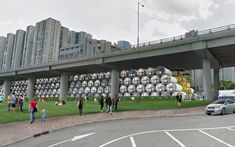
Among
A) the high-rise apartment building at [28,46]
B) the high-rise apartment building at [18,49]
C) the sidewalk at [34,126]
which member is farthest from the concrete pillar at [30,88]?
the sidewalk at [34,126]

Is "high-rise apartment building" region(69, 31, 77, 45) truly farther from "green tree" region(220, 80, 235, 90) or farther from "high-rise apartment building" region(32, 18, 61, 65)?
"green tree" region(220, 80, 235, 90)

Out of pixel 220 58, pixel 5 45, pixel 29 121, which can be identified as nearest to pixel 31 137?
pixel 29 121

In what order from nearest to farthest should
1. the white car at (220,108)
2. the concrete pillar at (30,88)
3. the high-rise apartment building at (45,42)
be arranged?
the white car at (220,108), the concrete pillar at (30,88), the high-rise apartment building at (45,42)

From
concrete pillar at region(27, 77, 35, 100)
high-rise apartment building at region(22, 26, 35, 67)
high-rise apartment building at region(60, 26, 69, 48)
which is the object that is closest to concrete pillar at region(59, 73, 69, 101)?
concrete pillar at region(27, 77, 35, 100)

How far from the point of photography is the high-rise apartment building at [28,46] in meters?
119

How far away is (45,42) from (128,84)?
6285cm

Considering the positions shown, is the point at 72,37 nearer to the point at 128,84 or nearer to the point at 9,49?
the point at 9,49

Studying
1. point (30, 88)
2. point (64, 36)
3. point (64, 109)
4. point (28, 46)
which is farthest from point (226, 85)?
point (64, 109)

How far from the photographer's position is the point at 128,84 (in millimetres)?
64250

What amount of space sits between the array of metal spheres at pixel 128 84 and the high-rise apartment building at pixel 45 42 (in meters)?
21.6

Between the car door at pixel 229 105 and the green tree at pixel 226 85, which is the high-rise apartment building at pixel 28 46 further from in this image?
the car door at pixel 229 105

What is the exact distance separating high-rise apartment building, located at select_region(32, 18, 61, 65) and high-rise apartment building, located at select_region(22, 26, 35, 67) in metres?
3.56

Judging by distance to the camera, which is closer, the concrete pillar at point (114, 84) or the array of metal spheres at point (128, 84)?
the array of metal spheres at point (128, 84)

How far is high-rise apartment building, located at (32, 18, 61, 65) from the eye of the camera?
11288 centimetres
